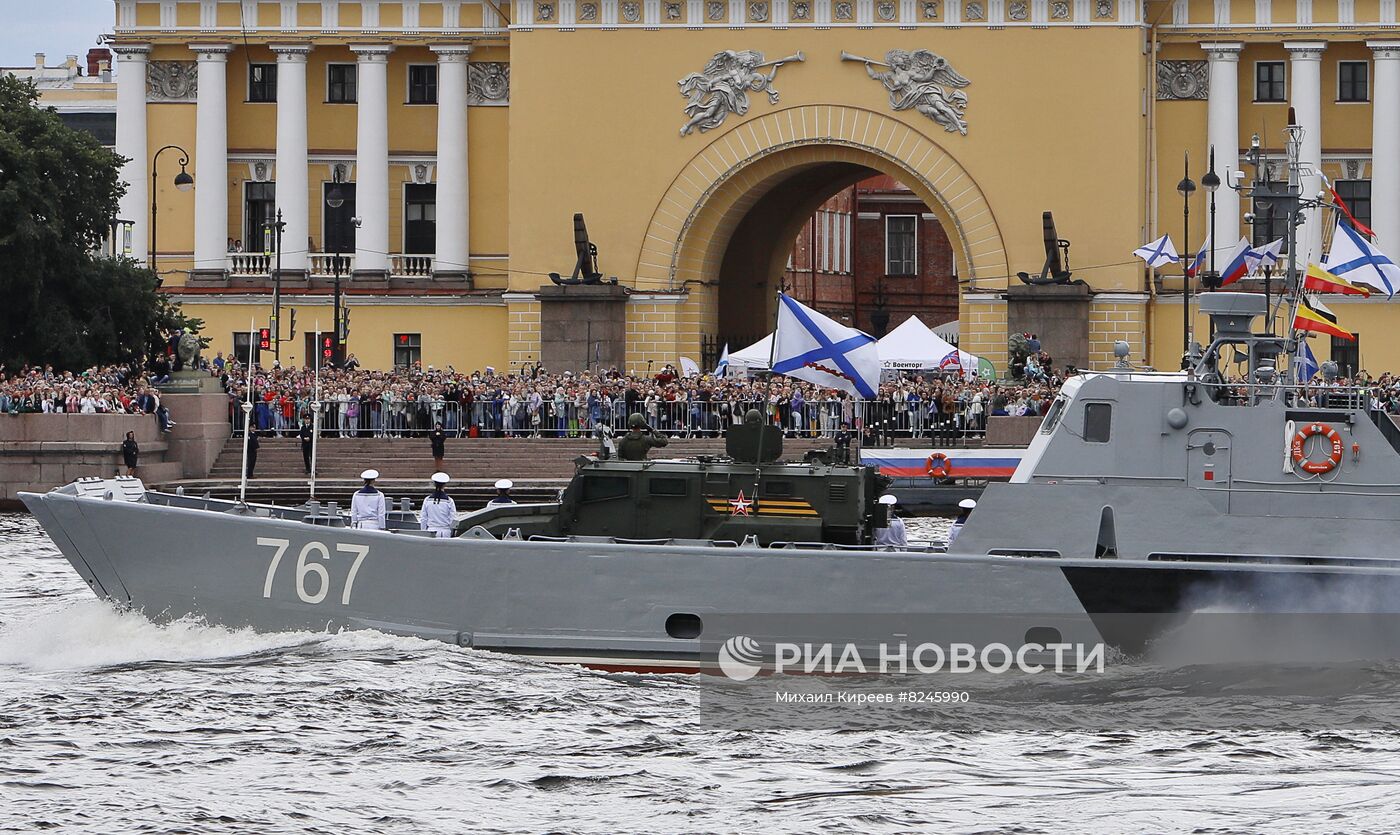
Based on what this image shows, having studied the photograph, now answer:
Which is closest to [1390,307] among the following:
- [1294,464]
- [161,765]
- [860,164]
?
[860,164]

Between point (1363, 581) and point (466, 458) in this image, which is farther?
point (466, 458)

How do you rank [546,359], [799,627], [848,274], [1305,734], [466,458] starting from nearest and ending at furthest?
1. [1305,734]
2. [799,627]
3. [466,458]
4. [546,359]
5. [848,274]

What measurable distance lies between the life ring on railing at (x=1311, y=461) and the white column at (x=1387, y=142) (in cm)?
3625

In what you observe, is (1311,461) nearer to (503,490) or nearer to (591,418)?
(503,490)

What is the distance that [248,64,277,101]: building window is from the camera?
59375 mm

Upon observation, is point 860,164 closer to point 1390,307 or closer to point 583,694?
point 1390,307

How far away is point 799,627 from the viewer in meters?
21.4

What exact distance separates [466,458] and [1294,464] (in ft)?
87.1

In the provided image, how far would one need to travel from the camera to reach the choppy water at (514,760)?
17156mm

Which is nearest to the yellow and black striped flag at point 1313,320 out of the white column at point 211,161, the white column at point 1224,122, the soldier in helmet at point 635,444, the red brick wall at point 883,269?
the soldier in helmet at point 635,444

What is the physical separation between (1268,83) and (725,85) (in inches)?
558

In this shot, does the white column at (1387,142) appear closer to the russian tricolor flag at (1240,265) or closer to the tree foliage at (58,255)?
the russian tricolor flag at (1240,265)

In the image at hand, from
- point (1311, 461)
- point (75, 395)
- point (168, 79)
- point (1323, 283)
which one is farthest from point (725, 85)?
point (1311, 461)

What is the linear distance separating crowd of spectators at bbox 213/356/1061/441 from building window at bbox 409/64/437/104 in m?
13.6
